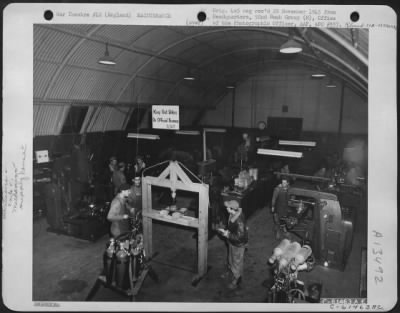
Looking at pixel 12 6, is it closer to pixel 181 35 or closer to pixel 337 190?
pixel 181 35

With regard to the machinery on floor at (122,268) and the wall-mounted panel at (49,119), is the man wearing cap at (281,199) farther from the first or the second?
the wall-mounted panel at (49,119)

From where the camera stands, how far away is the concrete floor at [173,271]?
5.29m

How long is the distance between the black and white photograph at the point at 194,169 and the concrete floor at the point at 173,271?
0.04m

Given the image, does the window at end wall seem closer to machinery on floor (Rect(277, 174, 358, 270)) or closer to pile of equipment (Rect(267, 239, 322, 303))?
machinery on floor (Rect(277, 174, 358, 270))

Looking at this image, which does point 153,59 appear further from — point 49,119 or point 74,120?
point 49,119

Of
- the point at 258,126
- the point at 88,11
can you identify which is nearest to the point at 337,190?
the point at 88,11

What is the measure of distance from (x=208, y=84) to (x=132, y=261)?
39.2 feet

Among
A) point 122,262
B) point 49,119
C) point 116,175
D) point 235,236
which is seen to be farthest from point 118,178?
point 235,236

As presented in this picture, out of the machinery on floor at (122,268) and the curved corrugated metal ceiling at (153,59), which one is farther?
the curved corrugated metal ceiling at (153,59)

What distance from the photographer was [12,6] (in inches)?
162

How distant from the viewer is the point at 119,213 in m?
6.41

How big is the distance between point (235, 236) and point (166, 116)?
2.59 meters

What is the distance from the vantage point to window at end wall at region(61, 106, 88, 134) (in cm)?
1082

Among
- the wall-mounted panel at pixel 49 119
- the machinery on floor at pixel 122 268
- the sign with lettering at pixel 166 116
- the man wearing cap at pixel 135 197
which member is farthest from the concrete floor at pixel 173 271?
the wall-mounted panel at pixel 49 119
